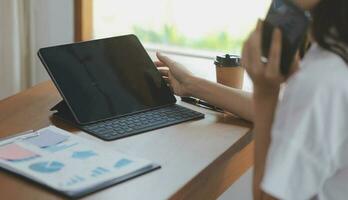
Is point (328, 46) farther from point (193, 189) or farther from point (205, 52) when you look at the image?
point (205, 52)

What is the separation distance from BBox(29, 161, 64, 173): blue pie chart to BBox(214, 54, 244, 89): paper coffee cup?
2.06ft

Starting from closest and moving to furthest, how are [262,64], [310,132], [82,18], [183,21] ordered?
[310,132] → [262,64] → [183,21] → [82,18]

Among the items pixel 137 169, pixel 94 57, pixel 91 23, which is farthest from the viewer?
pixel 91 23

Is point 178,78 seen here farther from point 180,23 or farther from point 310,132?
point 180,23

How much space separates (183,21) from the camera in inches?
90.3

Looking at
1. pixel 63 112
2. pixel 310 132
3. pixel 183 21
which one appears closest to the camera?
pixel 310 132

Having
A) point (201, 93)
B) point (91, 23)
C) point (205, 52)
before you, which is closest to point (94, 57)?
point (201, 93)

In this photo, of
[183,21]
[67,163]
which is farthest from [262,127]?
[183,21]

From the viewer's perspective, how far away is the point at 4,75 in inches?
95.2

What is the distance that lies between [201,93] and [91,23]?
1.22m

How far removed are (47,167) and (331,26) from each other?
1.76 feet

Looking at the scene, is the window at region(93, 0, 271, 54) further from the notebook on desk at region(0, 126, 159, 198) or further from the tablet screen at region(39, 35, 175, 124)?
the notebook on desk at region(0, 126, 159, 198)

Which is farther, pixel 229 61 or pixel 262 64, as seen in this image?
pixel 229 61

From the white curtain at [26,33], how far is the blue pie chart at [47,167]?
150cm
